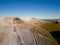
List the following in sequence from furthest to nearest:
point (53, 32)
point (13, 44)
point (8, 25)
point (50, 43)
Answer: point (53, 32) < point (8, 25) < point (50, 43) < point (13, 44)

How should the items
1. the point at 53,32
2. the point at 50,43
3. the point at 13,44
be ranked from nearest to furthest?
the point at 13,44 < the point at 50,43 < the point at 53,32

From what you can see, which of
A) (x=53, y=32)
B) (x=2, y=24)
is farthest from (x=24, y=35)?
(x=53, y=32)

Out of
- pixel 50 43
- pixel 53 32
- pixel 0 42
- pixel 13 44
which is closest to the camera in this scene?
pixel 13 44

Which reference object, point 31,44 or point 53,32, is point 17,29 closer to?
point 31,44

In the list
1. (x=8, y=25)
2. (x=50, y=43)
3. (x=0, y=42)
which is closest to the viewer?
(x=0, y=42)

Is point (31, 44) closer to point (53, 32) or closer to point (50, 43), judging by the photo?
point (50, 43)

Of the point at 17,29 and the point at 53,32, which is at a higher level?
the point at 17,29

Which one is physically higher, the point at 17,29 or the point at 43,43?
the point at 17,29

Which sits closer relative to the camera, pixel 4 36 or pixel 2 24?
pixel 4 36

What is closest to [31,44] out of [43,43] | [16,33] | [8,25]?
[43,43]
